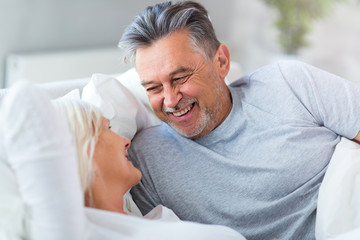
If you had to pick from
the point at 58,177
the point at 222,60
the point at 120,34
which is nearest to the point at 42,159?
the point at 58,177

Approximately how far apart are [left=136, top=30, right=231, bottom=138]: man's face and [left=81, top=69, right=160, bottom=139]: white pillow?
0.07 m

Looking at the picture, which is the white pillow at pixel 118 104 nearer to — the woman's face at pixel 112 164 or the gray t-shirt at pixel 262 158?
the gray t-shirt at pixel 262 158

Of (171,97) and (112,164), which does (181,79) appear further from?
(112,164)

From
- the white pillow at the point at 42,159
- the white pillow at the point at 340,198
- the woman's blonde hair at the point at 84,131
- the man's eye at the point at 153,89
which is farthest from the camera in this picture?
the man's eye at the point at 153,89

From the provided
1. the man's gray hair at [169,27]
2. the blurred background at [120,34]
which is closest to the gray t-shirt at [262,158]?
the man's gray hair at [169,27]

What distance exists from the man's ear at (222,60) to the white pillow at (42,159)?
90cm

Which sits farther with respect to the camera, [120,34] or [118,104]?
[120,34]

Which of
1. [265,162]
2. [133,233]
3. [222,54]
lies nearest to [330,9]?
[222,54]

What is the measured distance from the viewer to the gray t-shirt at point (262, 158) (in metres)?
1.55

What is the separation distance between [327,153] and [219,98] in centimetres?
40

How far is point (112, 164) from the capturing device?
1253 millimetres

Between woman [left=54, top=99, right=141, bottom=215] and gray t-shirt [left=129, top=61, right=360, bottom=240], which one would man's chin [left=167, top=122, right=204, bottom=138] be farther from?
woman [left=54, top=99, right=141, bottom=215]

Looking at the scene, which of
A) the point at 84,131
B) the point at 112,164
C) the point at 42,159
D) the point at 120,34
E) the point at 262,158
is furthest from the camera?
the point at 120,34

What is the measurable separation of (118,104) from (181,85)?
22 cm
